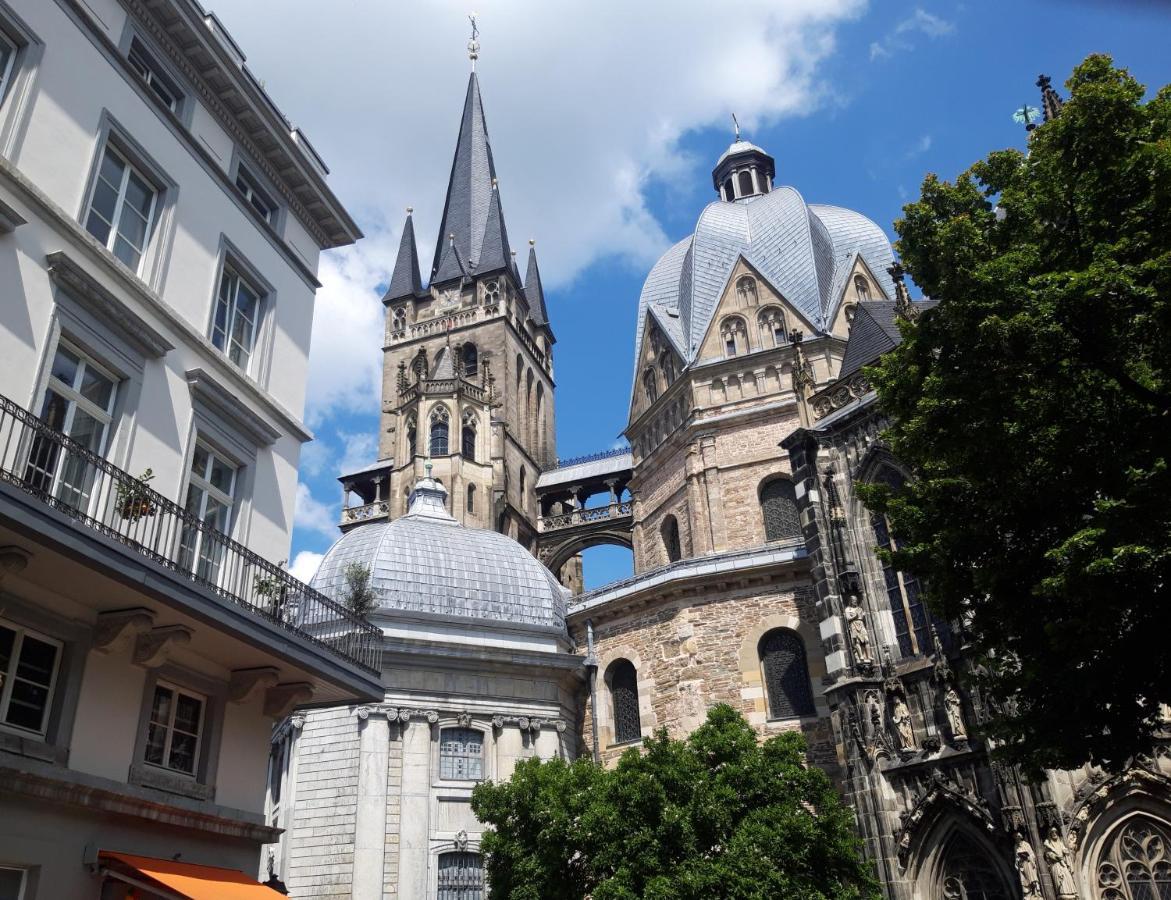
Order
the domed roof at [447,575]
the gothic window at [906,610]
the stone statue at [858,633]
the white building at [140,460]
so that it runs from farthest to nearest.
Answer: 1. the domed roof at [447,575]
2. the stone statue at [858,633]
3. the gothic window at [906,610]
4. the white building at [140,460]

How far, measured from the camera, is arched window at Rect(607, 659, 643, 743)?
24.0m

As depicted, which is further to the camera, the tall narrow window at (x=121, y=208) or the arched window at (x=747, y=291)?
the arched window at (x=747, y=291)

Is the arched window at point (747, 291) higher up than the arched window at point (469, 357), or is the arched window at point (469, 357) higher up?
the arched window at point (469, 357)

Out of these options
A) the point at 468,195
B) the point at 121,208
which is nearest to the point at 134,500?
the point at 121,208

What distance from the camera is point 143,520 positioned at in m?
10.4

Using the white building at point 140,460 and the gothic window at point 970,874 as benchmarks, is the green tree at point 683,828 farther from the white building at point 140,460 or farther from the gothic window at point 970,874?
the white building at point 140,460

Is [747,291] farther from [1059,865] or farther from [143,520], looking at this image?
[143,520]

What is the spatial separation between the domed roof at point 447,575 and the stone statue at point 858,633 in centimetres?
866

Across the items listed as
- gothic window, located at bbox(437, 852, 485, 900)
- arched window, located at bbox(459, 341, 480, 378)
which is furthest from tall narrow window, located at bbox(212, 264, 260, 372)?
arched window, located at bbox(459, 341, 480, 378)

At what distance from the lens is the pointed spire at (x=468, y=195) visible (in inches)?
2677

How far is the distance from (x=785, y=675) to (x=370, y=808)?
→ 9833mm

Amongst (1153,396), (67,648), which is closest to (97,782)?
(67,648)

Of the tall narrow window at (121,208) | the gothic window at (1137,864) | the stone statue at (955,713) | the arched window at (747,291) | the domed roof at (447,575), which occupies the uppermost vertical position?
the arched window at (747,291)

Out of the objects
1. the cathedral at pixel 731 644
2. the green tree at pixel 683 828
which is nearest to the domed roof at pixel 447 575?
the cathedral at pixel 731 644
